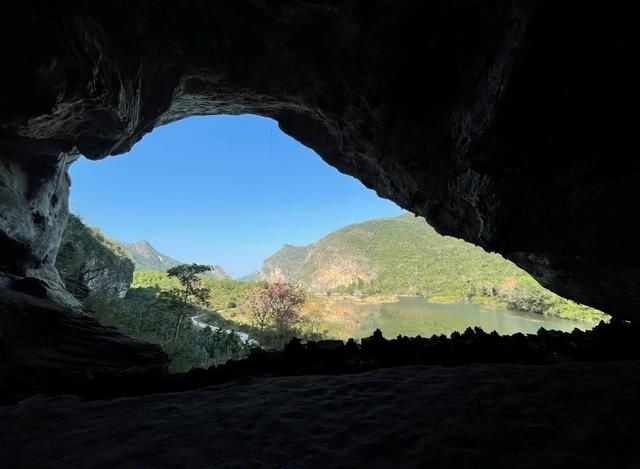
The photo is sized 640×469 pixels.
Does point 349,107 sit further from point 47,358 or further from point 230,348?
point 230,348

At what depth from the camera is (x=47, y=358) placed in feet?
23.5

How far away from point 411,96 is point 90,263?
34.7m

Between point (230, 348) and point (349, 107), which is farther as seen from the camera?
point (230, 348)

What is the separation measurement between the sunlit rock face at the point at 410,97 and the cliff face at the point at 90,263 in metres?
13.2

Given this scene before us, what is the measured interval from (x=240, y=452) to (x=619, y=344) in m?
6.91

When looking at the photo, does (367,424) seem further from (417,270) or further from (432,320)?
(417,270)

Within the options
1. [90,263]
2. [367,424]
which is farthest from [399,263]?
[367,424]

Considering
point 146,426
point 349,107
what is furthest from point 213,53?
point 146,426

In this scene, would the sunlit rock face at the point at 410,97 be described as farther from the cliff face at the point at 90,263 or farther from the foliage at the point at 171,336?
the cliff face at the point at 90,263

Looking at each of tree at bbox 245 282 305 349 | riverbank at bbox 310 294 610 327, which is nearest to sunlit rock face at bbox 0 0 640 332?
tree at bbox 245 282 305 349

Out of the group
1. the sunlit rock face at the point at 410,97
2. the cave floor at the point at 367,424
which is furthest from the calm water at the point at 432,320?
the cave floor at the point at 367,424

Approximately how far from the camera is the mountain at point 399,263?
80838mm

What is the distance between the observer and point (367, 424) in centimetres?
328

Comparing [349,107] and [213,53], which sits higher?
[213,53]
